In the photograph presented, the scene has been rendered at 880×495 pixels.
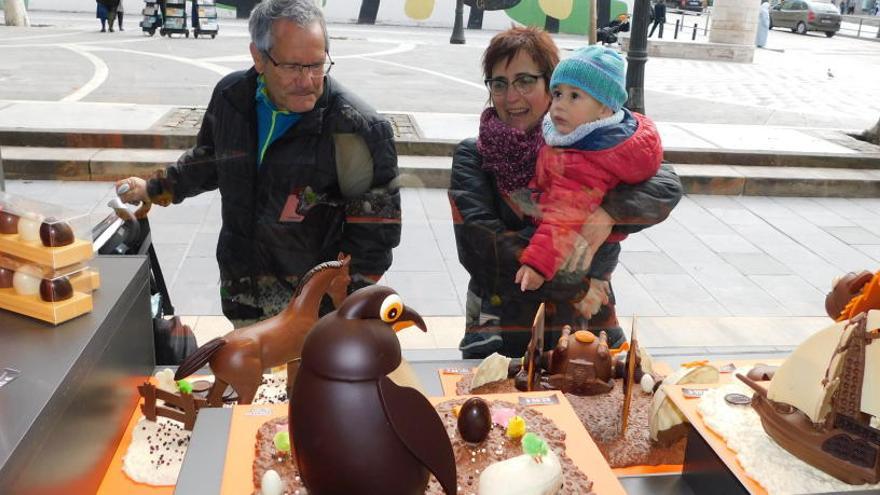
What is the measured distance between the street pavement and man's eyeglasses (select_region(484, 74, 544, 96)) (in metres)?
0.10

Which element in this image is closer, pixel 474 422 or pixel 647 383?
pixel 474 422

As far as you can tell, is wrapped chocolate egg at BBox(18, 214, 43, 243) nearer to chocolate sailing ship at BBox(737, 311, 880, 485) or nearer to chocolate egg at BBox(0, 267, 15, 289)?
chocolate egg at BBox(0, 267, 15, 289)

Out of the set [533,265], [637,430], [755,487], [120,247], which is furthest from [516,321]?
[120,247]

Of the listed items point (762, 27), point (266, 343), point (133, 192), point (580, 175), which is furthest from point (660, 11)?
point (762, 27)

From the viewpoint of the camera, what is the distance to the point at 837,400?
1091 millimetres

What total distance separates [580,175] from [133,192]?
112 centimetres

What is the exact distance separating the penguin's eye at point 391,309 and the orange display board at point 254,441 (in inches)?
13.4

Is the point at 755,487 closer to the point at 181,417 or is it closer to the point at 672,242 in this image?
the point at 181,417

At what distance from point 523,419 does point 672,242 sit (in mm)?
2012

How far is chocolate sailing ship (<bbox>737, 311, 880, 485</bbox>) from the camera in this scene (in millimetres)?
1065

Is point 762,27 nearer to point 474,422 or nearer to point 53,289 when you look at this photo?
point 474,422

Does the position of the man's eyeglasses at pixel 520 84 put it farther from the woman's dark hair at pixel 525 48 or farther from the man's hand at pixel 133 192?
the man's hand at pixel 133 192

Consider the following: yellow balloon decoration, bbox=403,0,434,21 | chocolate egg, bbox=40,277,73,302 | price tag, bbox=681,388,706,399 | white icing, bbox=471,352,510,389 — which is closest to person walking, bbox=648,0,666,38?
yellow balloon decoration, bbox=403,0,434,21

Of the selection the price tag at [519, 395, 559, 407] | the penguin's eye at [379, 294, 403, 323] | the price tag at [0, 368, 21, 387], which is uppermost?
the penguin's eye at [379, 294, 403, 323]
